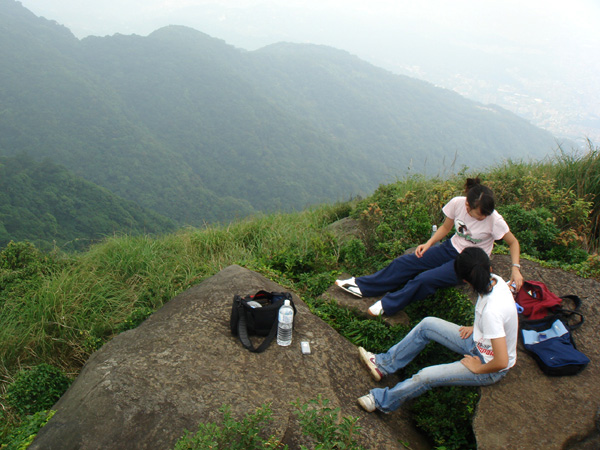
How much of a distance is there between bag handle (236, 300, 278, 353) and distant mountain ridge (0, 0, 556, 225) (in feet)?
137

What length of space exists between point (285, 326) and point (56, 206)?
42.7 meters

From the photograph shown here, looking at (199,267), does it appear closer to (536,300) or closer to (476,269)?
(476,269)

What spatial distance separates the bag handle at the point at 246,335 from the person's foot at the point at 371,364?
741mm

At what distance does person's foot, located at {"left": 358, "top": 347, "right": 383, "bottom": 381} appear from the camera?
3.21 metres

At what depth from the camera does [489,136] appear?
141m

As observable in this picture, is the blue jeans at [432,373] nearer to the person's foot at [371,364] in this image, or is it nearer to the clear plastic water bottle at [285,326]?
the person's foot at [371,364]

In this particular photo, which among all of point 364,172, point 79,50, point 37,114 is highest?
point 79,50

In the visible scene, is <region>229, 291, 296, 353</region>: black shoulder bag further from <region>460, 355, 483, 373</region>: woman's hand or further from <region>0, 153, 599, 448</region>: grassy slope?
<region>460, 355, 483, 373</region>: woman's hand

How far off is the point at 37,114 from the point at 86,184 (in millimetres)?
53231

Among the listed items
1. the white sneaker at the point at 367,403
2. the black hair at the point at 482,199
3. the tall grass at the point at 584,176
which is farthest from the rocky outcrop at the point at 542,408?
the tall grass at the point at 584,176

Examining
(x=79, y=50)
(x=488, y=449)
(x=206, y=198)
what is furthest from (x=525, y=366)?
(x=79, y=50)

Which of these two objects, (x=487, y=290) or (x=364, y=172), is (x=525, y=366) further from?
(x=364, y=172)

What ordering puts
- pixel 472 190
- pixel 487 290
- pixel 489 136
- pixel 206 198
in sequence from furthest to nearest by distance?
pixel 489 136 < pixel 206 198 < pixel 472 190 < pixel 487 290

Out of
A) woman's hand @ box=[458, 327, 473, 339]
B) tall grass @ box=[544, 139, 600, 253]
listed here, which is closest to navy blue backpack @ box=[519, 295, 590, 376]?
woman's hand @ box=[458, 327, 473, 339]
